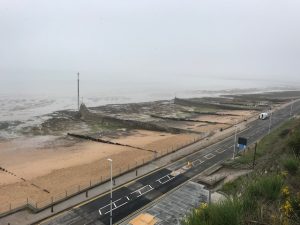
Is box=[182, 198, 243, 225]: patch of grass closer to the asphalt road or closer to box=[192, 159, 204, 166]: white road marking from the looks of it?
the asphalt road

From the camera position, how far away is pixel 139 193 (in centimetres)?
2902

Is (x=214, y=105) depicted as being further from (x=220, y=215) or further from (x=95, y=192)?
(x=220, y=215)

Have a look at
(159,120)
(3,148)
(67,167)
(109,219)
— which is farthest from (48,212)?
(159,120)

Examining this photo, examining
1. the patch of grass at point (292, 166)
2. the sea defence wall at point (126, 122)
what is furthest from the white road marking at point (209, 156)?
the patch of grass at point (292, 166)

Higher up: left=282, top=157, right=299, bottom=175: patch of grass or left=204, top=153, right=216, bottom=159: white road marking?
left=282, top=157, right=299, bottom=175: patch of grass

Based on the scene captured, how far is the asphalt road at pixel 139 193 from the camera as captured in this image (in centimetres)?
2458

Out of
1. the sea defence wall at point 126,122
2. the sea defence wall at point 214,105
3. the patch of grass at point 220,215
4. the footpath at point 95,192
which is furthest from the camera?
the sea defence wall at point 214,105

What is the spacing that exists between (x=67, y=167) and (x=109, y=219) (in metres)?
18.2

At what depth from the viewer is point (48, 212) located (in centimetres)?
2573

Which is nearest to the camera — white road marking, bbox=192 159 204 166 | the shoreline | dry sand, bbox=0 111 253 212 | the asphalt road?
the asphalt road

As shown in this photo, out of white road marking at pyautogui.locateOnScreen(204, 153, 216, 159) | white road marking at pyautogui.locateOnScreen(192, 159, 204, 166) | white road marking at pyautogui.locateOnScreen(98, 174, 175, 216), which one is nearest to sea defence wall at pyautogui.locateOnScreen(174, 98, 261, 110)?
white road marking at pyautogui.locateOnScreen(204, 153, 216, 159)

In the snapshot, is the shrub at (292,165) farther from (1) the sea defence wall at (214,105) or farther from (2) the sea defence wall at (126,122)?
(1) the sea defence wall at (214,105)

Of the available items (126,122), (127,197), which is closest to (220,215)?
(127,197)

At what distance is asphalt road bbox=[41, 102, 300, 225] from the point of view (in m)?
24.6
